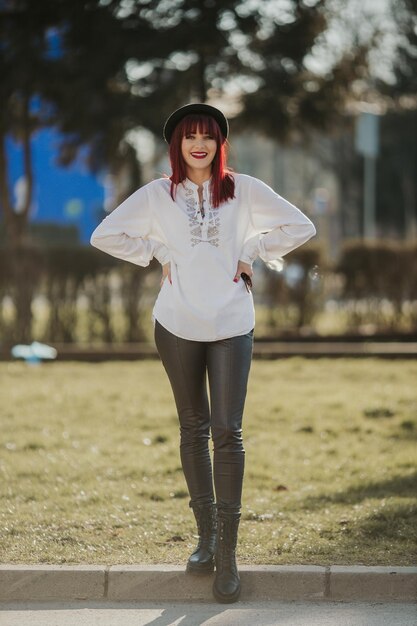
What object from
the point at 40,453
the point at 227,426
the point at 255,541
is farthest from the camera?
the point at 40,453

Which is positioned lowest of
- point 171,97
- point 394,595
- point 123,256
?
point 394,595

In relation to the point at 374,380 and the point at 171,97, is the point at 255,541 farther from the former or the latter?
the point at 171,97

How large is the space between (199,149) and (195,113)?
18 centimetres

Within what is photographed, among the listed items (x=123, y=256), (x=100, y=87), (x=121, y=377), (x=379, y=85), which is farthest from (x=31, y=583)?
(x=379, y=85)

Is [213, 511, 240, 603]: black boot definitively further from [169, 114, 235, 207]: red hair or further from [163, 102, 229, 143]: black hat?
[163, 102, 229, 143]: black hat

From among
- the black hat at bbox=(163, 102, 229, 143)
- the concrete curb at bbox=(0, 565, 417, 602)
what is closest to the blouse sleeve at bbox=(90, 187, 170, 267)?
the black hat at bbox=(163, 102, 229, 143)

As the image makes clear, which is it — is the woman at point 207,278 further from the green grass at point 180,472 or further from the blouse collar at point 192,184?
the green grass at point 180,472

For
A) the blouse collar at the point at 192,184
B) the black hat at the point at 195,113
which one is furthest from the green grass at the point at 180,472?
the black hat at the point at 195,113

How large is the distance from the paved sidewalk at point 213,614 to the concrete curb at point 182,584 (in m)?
0.06

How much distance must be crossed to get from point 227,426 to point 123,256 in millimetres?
895

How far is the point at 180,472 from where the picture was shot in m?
7.96

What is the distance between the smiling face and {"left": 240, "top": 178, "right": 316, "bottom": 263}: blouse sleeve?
22 cm

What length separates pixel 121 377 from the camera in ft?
43.5

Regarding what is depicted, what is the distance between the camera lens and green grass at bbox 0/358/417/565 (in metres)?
6.07
